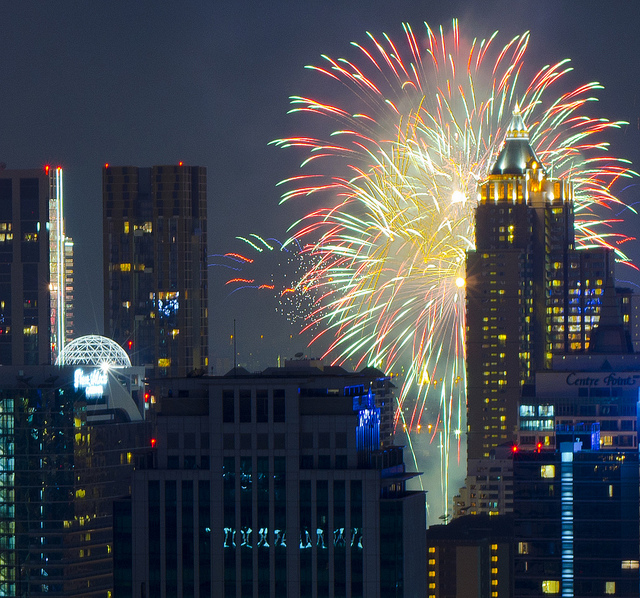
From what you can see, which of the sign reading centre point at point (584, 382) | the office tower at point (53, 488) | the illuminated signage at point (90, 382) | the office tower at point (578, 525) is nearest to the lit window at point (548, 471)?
the office tower at point (578, 525)

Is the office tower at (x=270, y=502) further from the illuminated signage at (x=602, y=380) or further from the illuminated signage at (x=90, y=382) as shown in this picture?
the illuminated signage at (x=602, y=380)

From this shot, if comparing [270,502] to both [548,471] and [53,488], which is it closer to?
[548,471]

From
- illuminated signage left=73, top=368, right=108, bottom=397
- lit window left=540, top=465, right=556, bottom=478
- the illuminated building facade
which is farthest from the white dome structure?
lit window left=540, top=465, right=556, bottom=478

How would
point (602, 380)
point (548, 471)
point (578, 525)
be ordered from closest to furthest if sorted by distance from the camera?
1. point (578, 525)
2. point (548, 471)
3. point (602, 380)

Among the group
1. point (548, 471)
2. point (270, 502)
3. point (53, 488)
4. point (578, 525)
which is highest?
point (270, 502)

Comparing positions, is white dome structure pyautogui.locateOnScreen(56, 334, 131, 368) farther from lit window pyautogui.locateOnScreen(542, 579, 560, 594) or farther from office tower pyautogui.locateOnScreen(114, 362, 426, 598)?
office tower pyautogui.locateOnScreen(114, 362, 426, 598)

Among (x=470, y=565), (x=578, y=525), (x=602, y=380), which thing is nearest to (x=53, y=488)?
(x=470, y=565)
